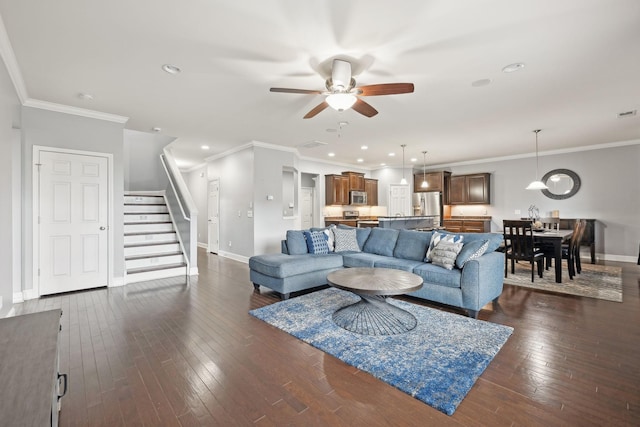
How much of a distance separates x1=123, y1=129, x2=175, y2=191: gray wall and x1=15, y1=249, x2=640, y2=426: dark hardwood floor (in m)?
5.67

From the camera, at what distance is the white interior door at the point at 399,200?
1009 centimetres

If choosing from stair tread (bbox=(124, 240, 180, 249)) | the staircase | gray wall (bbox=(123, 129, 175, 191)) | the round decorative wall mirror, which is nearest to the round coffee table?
the staircase

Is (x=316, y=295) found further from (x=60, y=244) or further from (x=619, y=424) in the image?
(x=60, y=244)

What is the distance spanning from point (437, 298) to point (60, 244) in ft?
17.6

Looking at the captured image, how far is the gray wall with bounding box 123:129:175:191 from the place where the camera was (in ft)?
27.9

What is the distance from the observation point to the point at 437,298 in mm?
3600

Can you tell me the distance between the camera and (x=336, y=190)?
30.5 feet

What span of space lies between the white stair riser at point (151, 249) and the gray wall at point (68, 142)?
63cm

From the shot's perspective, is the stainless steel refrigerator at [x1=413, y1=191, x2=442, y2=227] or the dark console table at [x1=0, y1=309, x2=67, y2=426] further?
the stainless steel refrigerator at [x1=413, y1=191, x2=442, y2=227]

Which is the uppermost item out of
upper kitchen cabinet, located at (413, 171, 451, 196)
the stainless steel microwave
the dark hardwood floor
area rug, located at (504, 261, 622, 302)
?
upper kitchen cabinet, located at (413, 171, 451, 196)

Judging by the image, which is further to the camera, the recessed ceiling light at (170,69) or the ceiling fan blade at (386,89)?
the recessed ceiling light at (170,69)

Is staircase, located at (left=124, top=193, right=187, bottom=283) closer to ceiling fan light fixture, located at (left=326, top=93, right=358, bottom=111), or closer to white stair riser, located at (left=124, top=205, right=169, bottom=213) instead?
white stair riser, located at (left=124, top=205, right=169, bottom=213)

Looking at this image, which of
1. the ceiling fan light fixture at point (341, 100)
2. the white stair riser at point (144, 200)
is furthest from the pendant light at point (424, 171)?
the white stair riser at point (144, 200)

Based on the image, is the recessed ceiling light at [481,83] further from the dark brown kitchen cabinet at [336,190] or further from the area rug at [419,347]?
the dark brown kitchen cabinet at [336,190]
